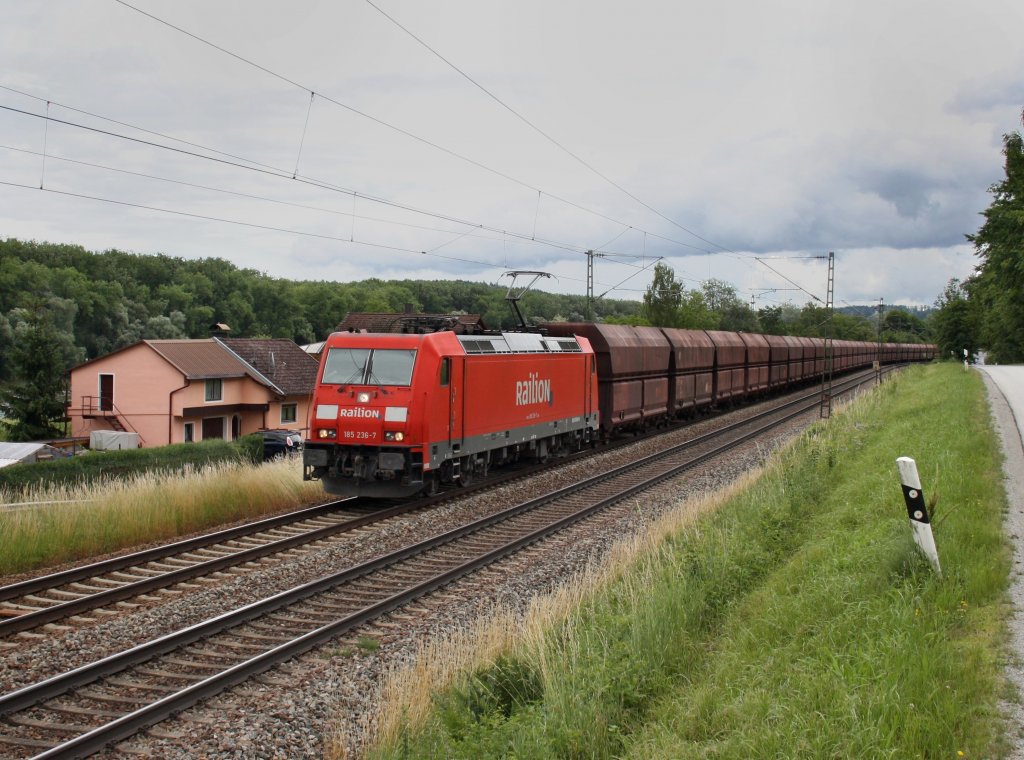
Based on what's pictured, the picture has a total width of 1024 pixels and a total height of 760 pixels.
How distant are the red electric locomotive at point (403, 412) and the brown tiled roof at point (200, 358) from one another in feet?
107

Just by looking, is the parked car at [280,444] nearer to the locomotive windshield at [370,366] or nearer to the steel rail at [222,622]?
the locomotive windshield at [370,366]

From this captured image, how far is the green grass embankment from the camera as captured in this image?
4957 mm

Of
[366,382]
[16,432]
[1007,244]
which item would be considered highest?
[1007,244]

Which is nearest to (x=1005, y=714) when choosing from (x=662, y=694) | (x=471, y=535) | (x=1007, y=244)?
(x=662, y=694)

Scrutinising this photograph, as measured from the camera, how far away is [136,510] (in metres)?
13.2

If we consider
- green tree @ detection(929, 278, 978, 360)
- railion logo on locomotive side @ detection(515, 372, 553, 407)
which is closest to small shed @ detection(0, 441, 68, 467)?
railion logo on locomotive side @ detection(515, 372, 553, 407)

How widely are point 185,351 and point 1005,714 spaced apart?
48.0 metres

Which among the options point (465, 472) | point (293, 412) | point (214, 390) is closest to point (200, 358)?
point (214, 390)

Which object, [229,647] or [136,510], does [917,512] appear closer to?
[229,647]

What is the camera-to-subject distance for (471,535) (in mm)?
13625

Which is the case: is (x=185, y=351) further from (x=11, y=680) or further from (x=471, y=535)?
(x=11, y=680)

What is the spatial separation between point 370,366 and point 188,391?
112ft

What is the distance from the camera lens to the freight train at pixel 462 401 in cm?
1492

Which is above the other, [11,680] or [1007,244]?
[1007,244]
